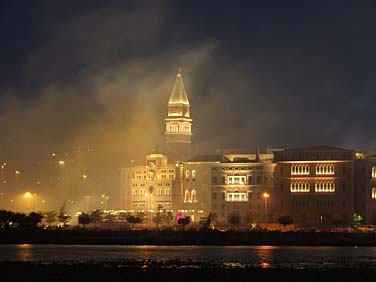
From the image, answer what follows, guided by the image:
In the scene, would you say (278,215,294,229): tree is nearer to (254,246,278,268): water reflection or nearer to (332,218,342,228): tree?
(332,218,342,228): tree

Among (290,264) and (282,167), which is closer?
(290,264)

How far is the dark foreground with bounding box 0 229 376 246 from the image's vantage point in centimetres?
14275

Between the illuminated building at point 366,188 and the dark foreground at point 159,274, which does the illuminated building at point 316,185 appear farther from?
the dark foreground at point 159,274

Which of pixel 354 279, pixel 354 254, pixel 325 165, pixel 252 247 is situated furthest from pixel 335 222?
pixel 354 279

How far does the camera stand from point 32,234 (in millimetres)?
145500

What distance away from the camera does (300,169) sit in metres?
197

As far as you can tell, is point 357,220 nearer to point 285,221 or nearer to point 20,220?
point 285,221

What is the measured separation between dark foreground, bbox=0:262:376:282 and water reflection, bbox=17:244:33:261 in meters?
10.1

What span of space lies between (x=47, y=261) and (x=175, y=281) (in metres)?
21.6

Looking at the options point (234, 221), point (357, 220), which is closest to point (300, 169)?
point (357, 220)

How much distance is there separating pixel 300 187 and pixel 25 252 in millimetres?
87429

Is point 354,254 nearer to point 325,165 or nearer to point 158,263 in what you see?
point 158,263

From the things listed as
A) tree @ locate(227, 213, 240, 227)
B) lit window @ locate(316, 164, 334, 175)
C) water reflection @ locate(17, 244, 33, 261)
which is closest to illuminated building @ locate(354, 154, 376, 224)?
lit window @ locate(316, 164, 334, 175)

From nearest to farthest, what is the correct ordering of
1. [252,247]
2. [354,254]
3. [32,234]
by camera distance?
[354,254] < [252,247] < [32,234]
